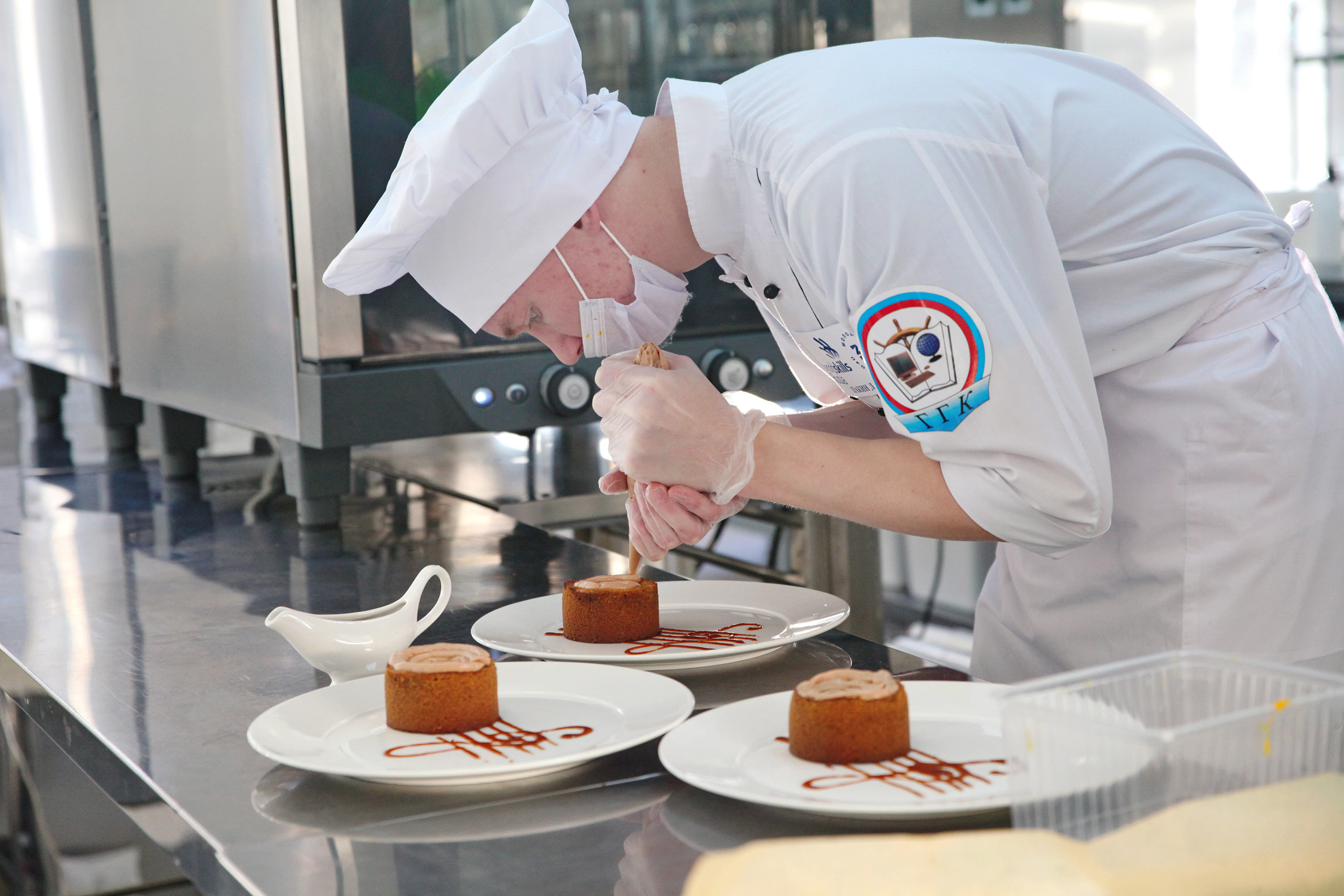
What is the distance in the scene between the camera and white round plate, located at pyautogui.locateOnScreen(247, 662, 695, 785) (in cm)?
80

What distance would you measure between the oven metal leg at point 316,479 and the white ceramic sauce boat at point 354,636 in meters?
0.75

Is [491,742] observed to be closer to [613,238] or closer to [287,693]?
[287,693]

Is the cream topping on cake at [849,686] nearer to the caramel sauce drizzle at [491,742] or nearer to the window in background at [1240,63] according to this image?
the caramel sauce drizzle at [491,742]

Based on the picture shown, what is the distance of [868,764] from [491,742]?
9.7 inches

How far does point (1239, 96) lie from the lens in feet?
12.5

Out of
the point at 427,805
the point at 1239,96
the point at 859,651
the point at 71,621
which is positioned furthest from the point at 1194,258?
the point at 1239,96

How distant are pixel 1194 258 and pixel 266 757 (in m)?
0.79

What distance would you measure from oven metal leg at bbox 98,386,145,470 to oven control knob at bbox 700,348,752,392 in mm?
1260

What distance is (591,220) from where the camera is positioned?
114cm

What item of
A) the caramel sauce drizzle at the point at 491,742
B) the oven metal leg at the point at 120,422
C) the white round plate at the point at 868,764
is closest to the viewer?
the white round plate at the point at 868,764

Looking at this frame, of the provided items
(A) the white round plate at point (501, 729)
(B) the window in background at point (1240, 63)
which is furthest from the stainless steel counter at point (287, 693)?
(B) the window in background at point (1240, 63)

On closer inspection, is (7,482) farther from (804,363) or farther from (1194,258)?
(1194,258)

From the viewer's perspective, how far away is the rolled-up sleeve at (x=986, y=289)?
0.89m

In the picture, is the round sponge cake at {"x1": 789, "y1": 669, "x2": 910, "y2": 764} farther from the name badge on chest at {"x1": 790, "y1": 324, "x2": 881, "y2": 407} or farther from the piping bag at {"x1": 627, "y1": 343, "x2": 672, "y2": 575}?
the piping bag at {"x1": 627, "y1": 343, "x2": 672, "y2": 575}
